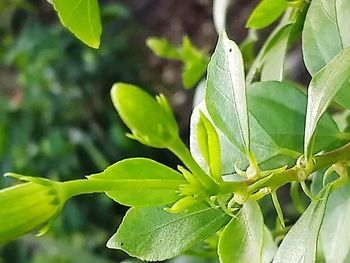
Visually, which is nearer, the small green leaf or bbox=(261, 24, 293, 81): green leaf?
the small green leaf

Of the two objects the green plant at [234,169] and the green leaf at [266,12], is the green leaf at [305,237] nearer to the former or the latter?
the green plant at [234,169]

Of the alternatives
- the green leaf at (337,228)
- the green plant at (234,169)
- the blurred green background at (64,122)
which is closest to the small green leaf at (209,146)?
the green plant at (234,169)

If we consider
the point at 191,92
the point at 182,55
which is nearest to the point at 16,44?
the point at 191,92

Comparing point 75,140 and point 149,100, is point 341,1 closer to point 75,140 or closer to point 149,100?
point 149,100

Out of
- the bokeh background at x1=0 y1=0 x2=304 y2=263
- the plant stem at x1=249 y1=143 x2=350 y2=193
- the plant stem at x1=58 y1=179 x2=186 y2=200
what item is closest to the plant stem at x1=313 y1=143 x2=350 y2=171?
the plant stem at x1=249 y1=143 x2=350 y2=193

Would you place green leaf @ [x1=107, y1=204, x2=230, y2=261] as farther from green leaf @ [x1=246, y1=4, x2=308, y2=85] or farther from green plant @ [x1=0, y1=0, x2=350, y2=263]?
green leaf @ [x1=246, y1=4, x2=308, y2=85]

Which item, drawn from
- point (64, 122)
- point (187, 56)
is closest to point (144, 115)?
point (187, 56)
